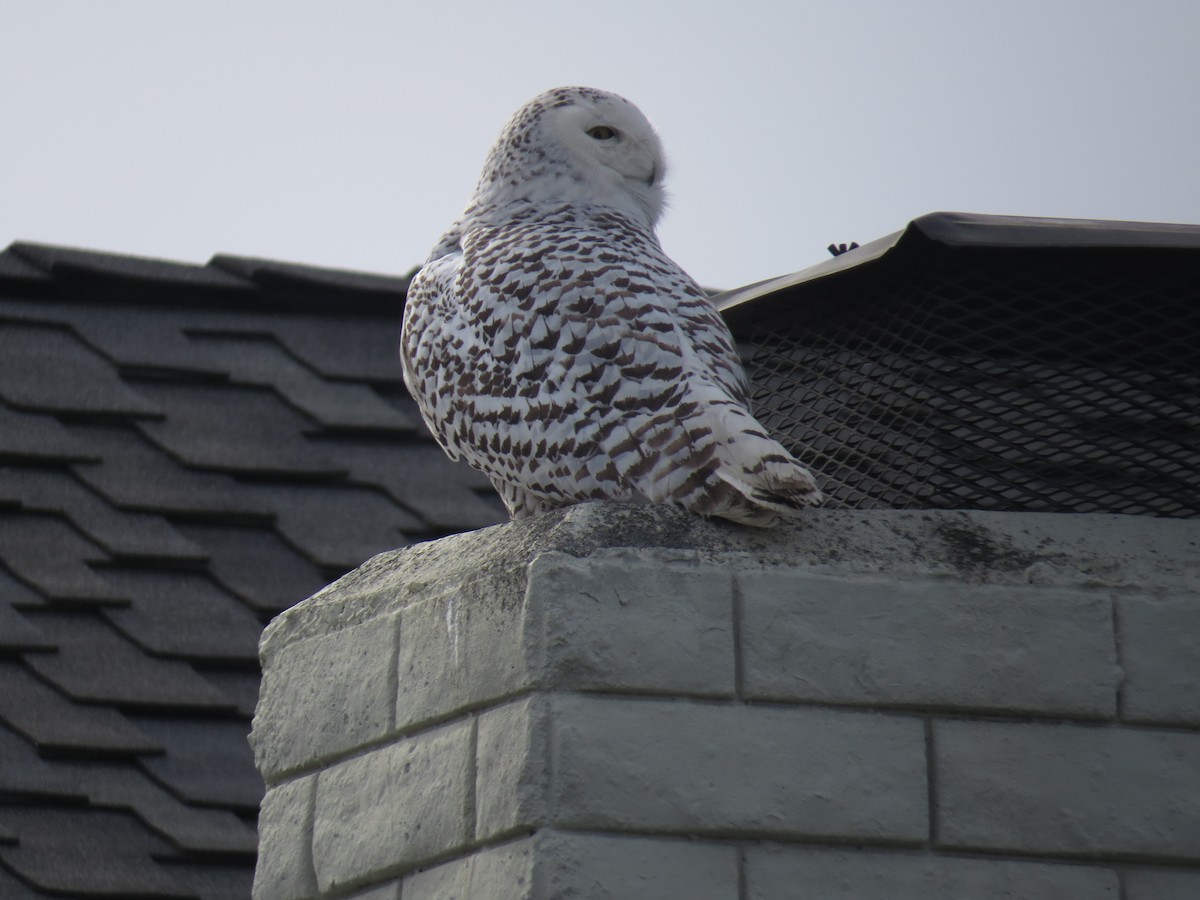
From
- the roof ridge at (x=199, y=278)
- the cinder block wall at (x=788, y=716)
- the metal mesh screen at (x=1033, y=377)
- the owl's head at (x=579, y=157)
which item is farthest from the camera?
the roof ridge at (x=199, y=278)

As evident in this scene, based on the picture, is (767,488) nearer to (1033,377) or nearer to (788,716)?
(788,716)

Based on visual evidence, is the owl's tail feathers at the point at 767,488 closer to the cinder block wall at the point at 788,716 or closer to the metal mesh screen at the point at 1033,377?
the cinder block wall at the point at 788,716

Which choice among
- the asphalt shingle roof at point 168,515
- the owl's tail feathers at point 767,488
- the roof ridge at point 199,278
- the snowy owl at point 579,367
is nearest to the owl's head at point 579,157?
the snowy owl at point 579,367

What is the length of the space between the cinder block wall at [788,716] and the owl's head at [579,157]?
857 millimetres

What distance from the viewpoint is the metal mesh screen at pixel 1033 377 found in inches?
96.0

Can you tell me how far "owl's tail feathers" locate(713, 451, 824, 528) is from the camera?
2.24 meters

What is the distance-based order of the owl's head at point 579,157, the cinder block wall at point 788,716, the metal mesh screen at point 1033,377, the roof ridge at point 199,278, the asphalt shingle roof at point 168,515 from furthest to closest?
the roof ridge at point 199,278
the asphalt shingle roof at point 168,515
the owl's head at point 579,157
the metal mesh screen at point 1033,377
the cinder block wall at point 788,716

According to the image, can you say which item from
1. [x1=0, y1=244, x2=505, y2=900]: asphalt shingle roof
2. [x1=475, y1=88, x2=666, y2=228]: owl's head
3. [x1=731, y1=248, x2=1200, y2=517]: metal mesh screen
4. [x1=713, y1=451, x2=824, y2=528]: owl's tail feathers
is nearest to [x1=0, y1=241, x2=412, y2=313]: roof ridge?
[x1=0, y1=244, x2=505, y2=900]: asphalt shingle roof

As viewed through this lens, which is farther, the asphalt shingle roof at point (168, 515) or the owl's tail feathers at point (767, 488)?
the asphalt shingle roof at point (168, 515)

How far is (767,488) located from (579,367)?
388mm

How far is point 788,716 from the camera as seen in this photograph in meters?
2.20

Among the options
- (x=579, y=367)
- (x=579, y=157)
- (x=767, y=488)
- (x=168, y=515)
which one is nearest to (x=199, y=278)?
(x=168, y=515)

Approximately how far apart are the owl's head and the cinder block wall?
0.86m

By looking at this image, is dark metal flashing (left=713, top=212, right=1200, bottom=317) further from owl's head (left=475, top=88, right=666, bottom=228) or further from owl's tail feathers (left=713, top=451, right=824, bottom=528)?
owl's head (left=475, top=88, right=666, bottom=228)
